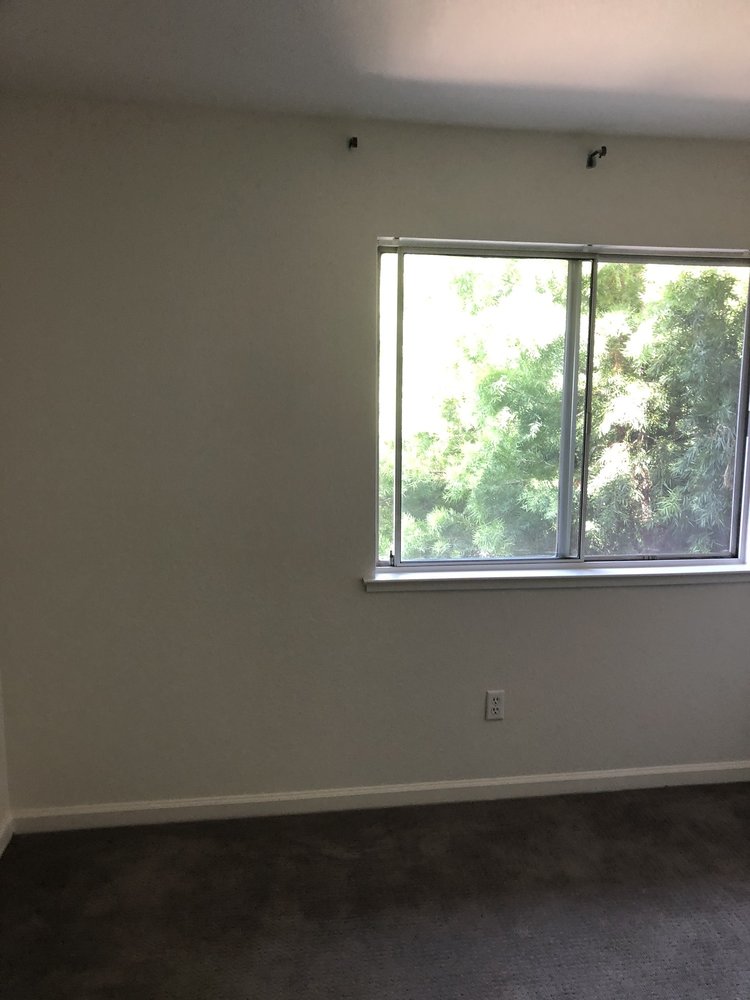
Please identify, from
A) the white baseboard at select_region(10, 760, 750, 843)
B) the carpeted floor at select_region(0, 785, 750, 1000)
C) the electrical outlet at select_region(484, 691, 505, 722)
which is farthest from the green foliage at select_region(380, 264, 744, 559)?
the carpeted floor at select_region(0, 785, 750, 1000)

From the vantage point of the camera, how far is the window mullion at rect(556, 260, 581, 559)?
2312 millimetres

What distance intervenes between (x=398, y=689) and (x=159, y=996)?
1.11 meters

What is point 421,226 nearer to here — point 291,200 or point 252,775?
point 291,200

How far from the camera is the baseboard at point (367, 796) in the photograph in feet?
7.25

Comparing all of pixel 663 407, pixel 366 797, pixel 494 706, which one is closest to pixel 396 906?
pixel 366 797

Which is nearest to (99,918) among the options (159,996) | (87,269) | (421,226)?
(159,996)

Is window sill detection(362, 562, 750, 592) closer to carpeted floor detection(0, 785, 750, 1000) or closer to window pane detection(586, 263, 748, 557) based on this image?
window pane detection(586, 263, 748, 557)

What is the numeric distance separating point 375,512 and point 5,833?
161cm

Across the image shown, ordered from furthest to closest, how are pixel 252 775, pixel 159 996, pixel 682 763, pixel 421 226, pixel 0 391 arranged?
1. pixel 682 763
2. pixel 252 775
3. pixel 421 226
4. pixel 0 391
5. pixel 159 996

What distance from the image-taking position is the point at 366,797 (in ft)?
7.68

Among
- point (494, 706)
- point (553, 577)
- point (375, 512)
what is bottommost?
point (494, 706)

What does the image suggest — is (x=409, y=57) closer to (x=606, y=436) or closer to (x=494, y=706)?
(x=606, y=436)

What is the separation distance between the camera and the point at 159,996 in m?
1.57

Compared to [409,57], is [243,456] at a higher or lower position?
lower
